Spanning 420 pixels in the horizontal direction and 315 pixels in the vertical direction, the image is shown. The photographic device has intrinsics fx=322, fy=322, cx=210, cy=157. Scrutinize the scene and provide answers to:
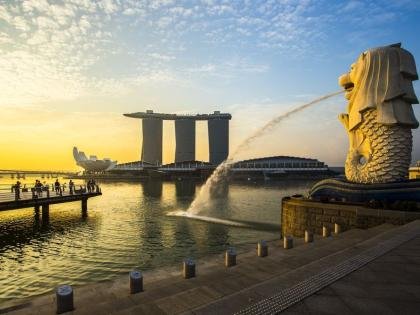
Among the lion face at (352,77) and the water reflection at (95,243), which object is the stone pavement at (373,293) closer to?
the water reflection at (95,243)

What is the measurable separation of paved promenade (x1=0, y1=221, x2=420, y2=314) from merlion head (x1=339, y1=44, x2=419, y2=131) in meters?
15.3

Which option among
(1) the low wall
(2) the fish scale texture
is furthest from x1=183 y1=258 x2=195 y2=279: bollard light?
(2) the fish scale texture

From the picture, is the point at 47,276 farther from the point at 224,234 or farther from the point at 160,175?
the point at 160,175

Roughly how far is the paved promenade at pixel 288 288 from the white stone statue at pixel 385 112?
44.4 ft

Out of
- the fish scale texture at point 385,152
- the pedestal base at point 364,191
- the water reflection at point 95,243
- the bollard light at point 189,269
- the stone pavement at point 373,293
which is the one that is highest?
the fish scale texture at point 385,152

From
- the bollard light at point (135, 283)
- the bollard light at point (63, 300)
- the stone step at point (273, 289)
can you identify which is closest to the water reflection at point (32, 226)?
the bollard light at point (135, 283)

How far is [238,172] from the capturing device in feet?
652

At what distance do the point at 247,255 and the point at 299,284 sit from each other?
7.62 metres

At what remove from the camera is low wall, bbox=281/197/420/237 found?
19.9 m

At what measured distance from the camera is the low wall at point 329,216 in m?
19.9

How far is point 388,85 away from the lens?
26391mm

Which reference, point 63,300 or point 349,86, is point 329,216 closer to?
point 349,86

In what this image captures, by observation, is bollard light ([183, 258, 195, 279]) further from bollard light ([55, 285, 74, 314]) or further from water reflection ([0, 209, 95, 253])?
water reflection ([0, 209, 95, 253])

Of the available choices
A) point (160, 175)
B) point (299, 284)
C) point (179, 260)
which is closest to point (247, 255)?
point (179, 260)
